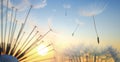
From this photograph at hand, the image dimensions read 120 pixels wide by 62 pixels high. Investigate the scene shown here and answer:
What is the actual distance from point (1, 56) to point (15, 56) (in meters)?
4.72

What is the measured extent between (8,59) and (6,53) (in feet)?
9.66

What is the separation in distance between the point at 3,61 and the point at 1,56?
1.55 metres

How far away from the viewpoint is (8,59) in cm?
6016

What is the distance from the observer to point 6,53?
58.0 m

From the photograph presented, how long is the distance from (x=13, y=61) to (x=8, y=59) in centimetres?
155

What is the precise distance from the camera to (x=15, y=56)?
190 feet

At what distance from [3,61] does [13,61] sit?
111 inches

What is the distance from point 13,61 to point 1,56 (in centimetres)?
371

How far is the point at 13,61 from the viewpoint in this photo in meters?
60.5

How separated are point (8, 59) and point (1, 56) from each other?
2165 millimetres

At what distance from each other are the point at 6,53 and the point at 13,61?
12.8ft

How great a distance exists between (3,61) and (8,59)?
1.49 m
